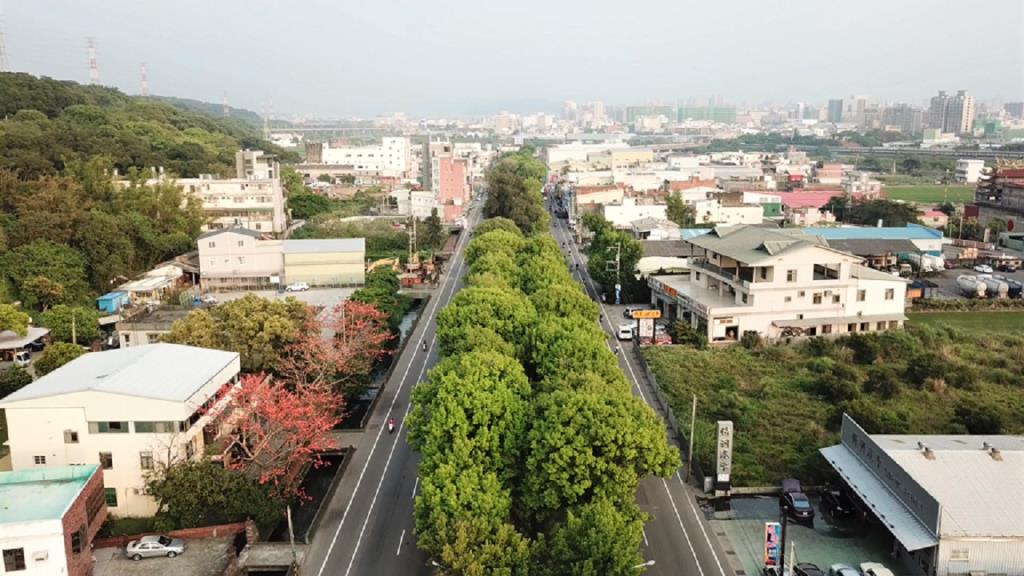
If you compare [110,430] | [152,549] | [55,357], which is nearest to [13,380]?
[55,357]

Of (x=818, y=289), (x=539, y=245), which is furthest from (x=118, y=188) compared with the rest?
(x=818, y=289)

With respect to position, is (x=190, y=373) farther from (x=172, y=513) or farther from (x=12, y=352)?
(x=12, y=352)

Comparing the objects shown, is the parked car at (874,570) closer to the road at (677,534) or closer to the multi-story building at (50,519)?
the road at (677,534)

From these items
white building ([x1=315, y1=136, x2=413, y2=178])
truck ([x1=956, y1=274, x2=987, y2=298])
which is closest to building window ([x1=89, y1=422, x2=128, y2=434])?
truck ([x1=956, y1=274, x2=987, y2=298])

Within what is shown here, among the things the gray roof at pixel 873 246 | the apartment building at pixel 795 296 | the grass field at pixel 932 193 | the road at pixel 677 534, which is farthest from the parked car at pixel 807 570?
the grass field at pixel 932 193

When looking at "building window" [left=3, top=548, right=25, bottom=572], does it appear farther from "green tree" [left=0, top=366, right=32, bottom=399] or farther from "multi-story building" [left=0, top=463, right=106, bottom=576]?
"green tree" [left=0, top=366, right=32, bottom=399]
